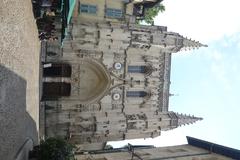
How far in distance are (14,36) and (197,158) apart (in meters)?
15.3

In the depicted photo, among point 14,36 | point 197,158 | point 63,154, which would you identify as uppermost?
point 14,36

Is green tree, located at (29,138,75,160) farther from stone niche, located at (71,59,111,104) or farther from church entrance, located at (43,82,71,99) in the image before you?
stone niche, located at (71,59,111,104)

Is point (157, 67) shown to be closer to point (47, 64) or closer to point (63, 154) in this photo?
point (47, 64)

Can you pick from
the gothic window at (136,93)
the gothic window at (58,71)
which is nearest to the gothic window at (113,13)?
the gothic window at (58,71)

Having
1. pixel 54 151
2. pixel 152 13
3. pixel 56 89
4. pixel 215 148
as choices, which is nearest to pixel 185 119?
pixel 215 148

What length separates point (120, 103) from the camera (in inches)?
1451

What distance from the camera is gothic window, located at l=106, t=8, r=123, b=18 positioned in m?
36.8

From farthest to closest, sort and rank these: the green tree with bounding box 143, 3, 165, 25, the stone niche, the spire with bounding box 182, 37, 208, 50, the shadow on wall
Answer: the green tree with bounding box 143, 3, 165, 25
the spire with bounding box 182, 37, 208, 50
the stone niche
the shadow on wall

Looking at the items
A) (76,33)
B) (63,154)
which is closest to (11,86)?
(63,154)

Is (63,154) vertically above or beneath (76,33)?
beneath

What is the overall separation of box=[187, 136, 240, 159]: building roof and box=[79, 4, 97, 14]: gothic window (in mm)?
14008

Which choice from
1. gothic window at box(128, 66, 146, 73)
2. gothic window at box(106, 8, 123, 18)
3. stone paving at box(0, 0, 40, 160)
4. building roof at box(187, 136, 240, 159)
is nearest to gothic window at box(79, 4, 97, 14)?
gothic window at box(106, 8, 123, 18)

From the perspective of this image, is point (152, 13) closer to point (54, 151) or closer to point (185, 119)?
point (185, 119)

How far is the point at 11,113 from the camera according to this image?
17156mm
